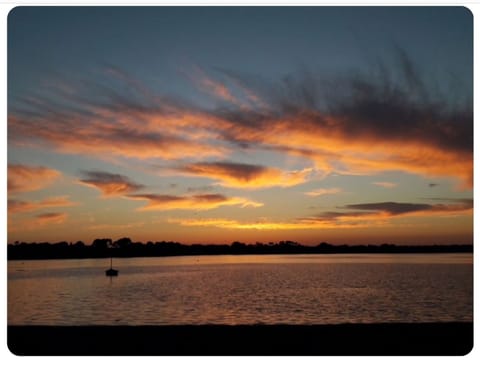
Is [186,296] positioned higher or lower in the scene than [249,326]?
lower

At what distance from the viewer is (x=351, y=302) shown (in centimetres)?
5647

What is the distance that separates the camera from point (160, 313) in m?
46.6

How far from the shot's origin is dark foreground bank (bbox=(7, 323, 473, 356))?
13.2 m

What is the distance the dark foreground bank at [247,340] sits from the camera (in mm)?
13234

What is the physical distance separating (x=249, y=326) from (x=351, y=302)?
43.1 meters

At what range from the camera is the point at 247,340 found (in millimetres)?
14172
